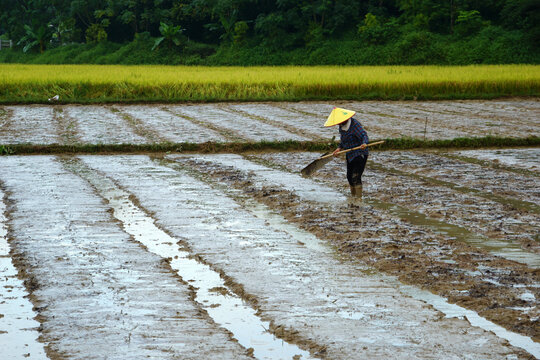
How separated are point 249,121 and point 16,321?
11.4 m

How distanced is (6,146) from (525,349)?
355 inches

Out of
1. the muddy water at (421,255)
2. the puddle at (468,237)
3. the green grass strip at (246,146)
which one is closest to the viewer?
the muddy water at (421,255)

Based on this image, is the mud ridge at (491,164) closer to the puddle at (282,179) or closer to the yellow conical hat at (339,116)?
the puddle at (282,179)

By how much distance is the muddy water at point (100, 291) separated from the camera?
11.9 feet

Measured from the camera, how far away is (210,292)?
453cm

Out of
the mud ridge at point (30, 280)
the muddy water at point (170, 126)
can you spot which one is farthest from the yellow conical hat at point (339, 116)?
the muddy water at point (170, 126)

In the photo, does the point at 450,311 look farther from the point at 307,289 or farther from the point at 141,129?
the point at 141,129

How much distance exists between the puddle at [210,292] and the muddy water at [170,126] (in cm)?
504

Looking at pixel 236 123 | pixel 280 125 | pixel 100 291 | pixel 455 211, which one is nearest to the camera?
pixel 100 291

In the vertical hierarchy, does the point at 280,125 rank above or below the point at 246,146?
below

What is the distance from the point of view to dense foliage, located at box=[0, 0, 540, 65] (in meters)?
35.3

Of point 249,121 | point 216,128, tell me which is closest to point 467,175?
point 216,128

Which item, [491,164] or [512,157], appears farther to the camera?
[512,157]

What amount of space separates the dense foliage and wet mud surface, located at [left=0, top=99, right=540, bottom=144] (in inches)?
623
